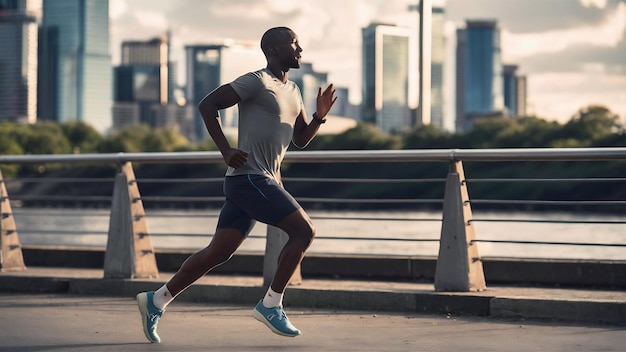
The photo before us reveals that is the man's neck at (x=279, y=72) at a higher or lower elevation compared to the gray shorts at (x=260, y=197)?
higher

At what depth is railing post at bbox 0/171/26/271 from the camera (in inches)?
385

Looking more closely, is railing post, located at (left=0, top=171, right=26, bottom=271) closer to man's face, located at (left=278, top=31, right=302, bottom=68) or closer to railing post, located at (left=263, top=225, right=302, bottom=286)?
railing post, located at (left=263, top=225, right=302, bottom=286)

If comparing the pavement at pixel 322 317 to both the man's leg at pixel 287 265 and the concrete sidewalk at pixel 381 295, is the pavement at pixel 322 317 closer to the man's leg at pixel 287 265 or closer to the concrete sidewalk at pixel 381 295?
the concrete sidewalk at pixel 381 295

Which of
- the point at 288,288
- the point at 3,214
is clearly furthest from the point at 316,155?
the point at 3,214

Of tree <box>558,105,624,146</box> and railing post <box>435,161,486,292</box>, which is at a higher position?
tree <box>558,105,624,146</box>

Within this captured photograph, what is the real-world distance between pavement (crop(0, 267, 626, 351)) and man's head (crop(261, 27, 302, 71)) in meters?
1.56

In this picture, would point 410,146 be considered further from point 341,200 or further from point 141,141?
point 341,200

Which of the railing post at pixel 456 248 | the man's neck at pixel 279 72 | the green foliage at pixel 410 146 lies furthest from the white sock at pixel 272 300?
the green foliage at pixel 410 146

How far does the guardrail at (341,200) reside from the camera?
24.8 ft

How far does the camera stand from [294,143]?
6.20 m

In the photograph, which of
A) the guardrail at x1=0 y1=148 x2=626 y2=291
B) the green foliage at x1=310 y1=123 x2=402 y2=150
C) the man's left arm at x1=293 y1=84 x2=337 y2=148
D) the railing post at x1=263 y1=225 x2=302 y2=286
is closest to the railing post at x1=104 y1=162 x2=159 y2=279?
the guardrail at x1=0 y1=148 x2=626 y2=291

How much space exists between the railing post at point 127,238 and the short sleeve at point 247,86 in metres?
3.19

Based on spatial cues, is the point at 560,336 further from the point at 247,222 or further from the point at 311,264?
the point at 311,264

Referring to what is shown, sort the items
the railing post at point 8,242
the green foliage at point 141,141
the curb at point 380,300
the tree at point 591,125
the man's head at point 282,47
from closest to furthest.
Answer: the man's head at point 282,47 < the curb at point 380,300 < the railing post at point 8,242 < the tree at point 591,125 < the green foliage at point 141,141
